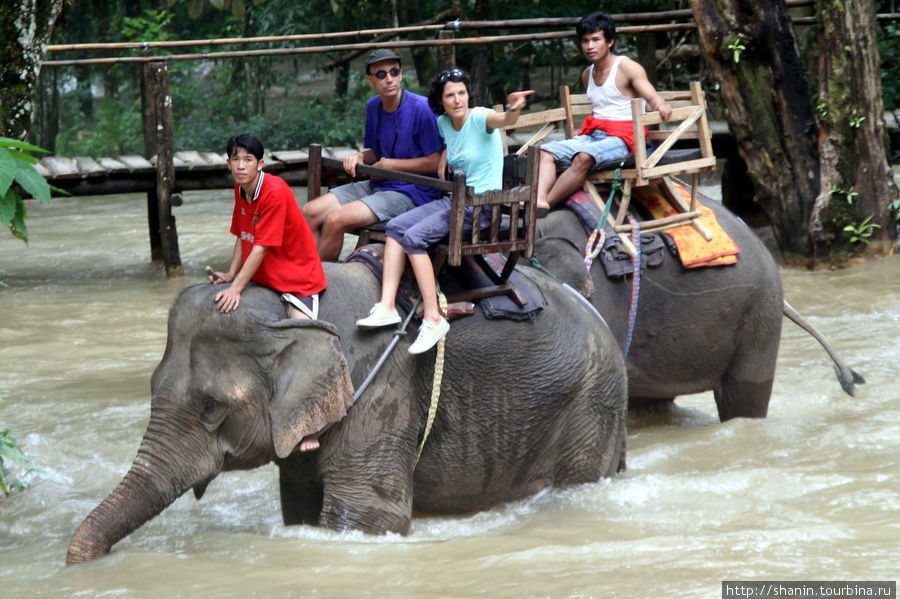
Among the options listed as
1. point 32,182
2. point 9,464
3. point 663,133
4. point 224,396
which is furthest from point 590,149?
point 9,464

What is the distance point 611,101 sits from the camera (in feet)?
18.2

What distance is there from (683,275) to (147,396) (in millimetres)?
3131

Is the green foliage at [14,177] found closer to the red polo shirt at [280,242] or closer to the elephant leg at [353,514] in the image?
the red polo shirt at [280,242]

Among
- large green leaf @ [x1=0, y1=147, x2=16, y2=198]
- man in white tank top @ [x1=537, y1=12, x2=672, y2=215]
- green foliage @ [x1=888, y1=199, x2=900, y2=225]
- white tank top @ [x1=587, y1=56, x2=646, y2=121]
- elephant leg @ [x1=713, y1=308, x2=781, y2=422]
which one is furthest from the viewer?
green foliage @ [x1=888, y1=199, x2=900, y2=225]

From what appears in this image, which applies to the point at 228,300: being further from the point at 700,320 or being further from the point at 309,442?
the point at 700,320

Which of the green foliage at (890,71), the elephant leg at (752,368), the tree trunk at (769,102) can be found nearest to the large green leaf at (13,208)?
the elephant leg at (752,368)

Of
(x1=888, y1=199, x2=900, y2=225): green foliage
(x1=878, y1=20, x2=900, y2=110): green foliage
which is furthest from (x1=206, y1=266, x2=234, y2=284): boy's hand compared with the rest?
(x1=878, y1=20, x2=900, y2=110): green foliage

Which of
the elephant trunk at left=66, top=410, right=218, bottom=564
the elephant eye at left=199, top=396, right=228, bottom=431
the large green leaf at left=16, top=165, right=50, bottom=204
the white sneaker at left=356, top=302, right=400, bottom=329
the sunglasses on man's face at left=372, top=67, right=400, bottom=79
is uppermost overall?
the sunglasses on man's face at left=372, top=67, right=400, bottom=79

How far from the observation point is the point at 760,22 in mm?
9102

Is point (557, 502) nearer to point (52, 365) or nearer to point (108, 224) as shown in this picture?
point (52, 365)

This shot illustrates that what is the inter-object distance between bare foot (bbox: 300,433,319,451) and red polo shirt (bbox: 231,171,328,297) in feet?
1.57

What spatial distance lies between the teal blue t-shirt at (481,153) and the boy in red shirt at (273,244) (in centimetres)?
72

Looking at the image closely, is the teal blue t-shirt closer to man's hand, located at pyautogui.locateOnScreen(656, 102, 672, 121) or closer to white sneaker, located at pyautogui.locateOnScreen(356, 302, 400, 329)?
white sneaker, located at pyautogui.locateOnScreen(356, 302, 400, 329)

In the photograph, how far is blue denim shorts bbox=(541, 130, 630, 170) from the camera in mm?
5195
